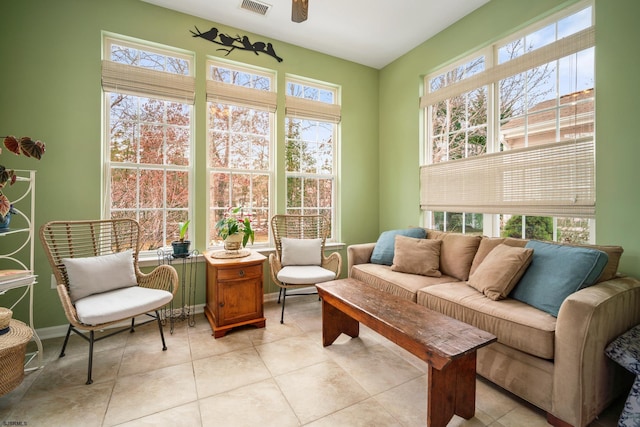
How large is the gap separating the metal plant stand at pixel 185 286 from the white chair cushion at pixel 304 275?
97 cm

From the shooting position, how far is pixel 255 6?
9.52 feet

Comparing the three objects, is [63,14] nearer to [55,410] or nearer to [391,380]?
[55,410]

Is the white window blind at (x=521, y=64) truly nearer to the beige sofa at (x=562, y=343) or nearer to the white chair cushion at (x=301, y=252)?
the beige sofa at (x=562, y=343)

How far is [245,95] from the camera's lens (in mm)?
3377

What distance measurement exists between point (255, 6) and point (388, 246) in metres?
2.84

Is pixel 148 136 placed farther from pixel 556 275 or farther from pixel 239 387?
pixel 556 275

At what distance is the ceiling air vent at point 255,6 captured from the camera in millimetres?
2852

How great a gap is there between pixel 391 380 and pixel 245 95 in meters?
3.18

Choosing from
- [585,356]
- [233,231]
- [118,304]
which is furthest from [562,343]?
[118,304]

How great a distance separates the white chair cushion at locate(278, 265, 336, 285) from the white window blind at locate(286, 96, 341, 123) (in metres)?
1.94

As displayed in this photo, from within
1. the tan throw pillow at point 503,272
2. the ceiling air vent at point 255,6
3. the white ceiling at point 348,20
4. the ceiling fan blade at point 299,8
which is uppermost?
the white ceiling at point 348,20

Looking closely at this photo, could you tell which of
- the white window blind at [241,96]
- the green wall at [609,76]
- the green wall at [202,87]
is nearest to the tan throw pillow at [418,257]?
the green wall at [202,87]

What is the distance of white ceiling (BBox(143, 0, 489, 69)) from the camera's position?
2.91 m

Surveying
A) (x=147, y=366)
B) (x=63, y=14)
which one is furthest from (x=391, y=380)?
(x=63, y=14)
